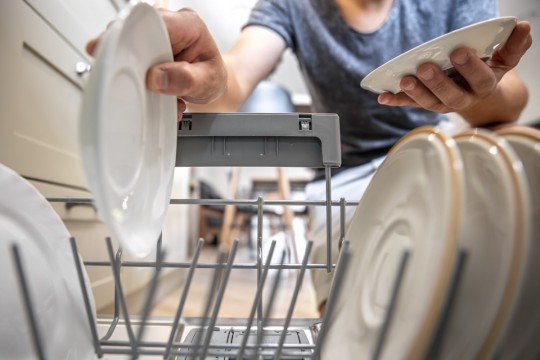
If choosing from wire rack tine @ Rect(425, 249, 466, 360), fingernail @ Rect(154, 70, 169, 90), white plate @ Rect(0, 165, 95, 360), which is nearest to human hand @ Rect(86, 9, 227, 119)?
fingernail @ Rect(154, 70, 169, 90)

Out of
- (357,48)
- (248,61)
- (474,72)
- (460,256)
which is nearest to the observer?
(460,256)

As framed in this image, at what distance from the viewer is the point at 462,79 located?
0.44 metres

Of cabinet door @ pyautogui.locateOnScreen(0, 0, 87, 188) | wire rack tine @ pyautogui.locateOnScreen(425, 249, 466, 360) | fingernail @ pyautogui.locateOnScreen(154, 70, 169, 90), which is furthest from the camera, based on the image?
cabinet door @ pyautogui.locateOnScreen(0, 0, 87, 188)

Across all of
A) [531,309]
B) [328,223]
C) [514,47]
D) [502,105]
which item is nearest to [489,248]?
[531,309]

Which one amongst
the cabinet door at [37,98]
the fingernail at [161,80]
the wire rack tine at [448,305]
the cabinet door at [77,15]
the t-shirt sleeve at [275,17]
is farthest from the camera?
the t-shirt sleeve at [275,17]

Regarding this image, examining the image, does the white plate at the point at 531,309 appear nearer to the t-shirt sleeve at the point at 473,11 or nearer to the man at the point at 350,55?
the man at the point at 350,55

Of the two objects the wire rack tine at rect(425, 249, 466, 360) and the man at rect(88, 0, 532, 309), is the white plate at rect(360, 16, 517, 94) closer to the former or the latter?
the wire rack tine at rect(425, 249, 466, 360)

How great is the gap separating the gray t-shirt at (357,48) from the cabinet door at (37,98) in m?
0.43

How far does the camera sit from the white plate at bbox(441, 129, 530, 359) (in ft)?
0.62

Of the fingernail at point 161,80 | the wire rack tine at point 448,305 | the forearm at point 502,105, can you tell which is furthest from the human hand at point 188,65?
the forearm at point 502,105

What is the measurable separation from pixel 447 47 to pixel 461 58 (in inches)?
1.0

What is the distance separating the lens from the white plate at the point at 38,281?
12.3 inches

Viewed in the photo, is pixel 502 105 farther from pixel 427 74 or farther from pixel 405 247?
pixel 405 247

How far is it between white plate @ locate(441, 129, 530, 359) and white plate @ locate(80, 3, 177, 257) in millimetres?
190
